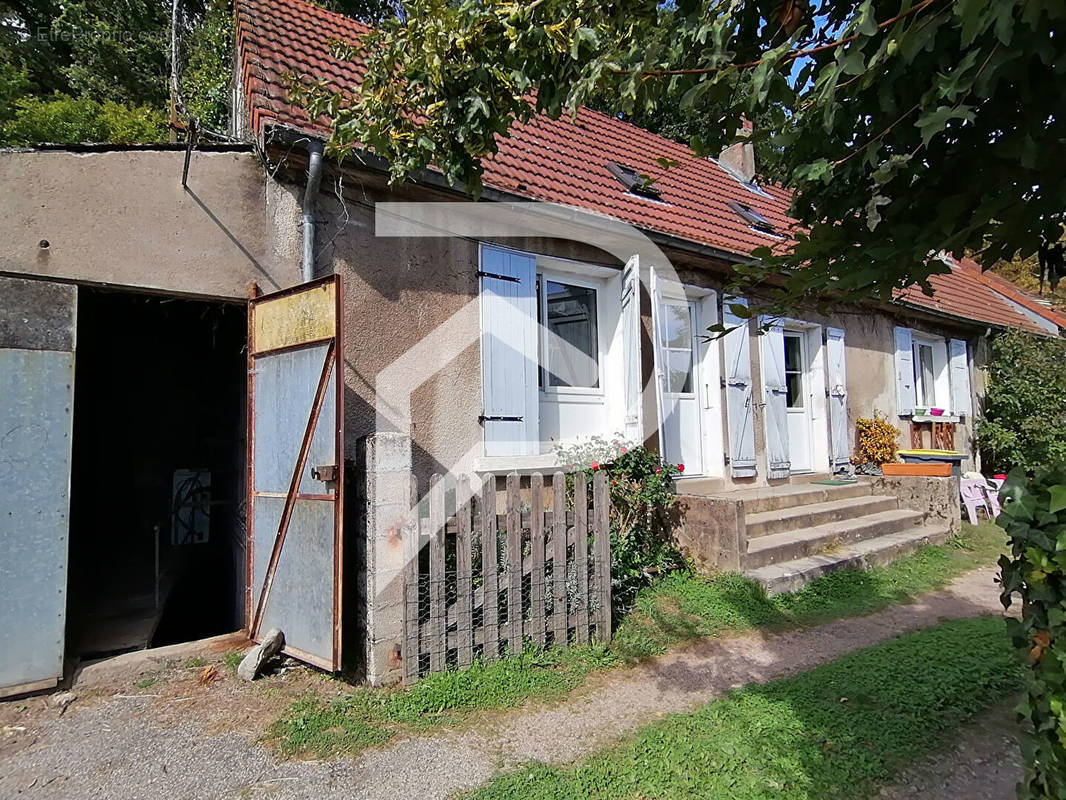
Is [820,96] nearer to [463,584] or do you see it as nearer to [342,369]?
[342,369]

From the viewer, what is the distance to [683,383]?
7121 mm

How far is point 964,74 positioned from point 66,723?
464cm

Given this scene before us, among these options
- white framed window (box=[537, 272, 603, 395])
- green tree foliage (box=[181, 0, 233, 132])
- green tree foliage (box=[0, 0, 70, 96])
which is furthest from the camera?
green tree foliage (box=[0, 0, 70, 96])

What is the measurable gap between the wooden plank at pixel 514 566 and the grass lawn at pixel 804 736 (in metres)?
1.02

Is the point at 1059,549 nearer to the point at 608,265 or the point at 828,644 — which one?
the point at 828,644

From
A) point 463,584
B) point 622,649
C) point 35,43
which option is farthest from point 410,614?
point 35,43

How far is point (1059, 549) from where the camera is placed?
1.46 m

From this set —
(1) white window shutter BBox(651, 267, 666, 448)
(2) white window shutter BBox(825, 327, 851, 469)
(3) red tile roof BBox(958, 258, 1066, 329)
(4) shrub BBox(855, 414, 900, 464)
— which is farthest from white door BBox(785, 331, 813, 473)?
(3) red tile roof BBox(958, 258, 1066, 329)

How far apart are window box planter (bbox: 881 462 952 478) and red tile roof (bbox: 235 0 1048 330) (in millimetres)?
2627

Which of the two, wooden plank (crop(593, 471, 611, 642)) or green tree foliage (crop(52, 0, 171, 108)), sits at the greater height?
green tree foliage (crop(52, 0, 171, 108))

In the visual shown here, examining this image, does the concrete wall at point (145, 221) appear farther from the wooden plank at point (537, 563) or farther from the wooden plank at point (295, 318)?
the wooden plank at point (537, 563)

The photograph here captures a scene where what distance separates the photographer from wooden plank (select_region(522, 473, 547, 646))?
12.7 ft

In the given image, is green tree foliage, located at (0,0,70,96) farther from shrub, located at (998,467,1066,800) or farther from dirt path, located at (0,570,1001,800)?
shrub, located at (998,467,1066,800)

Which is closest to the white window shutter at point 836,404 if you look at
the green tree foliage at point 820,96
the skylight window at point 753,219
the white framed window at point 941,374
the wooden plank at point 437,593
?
the skylight window at point 753,219
